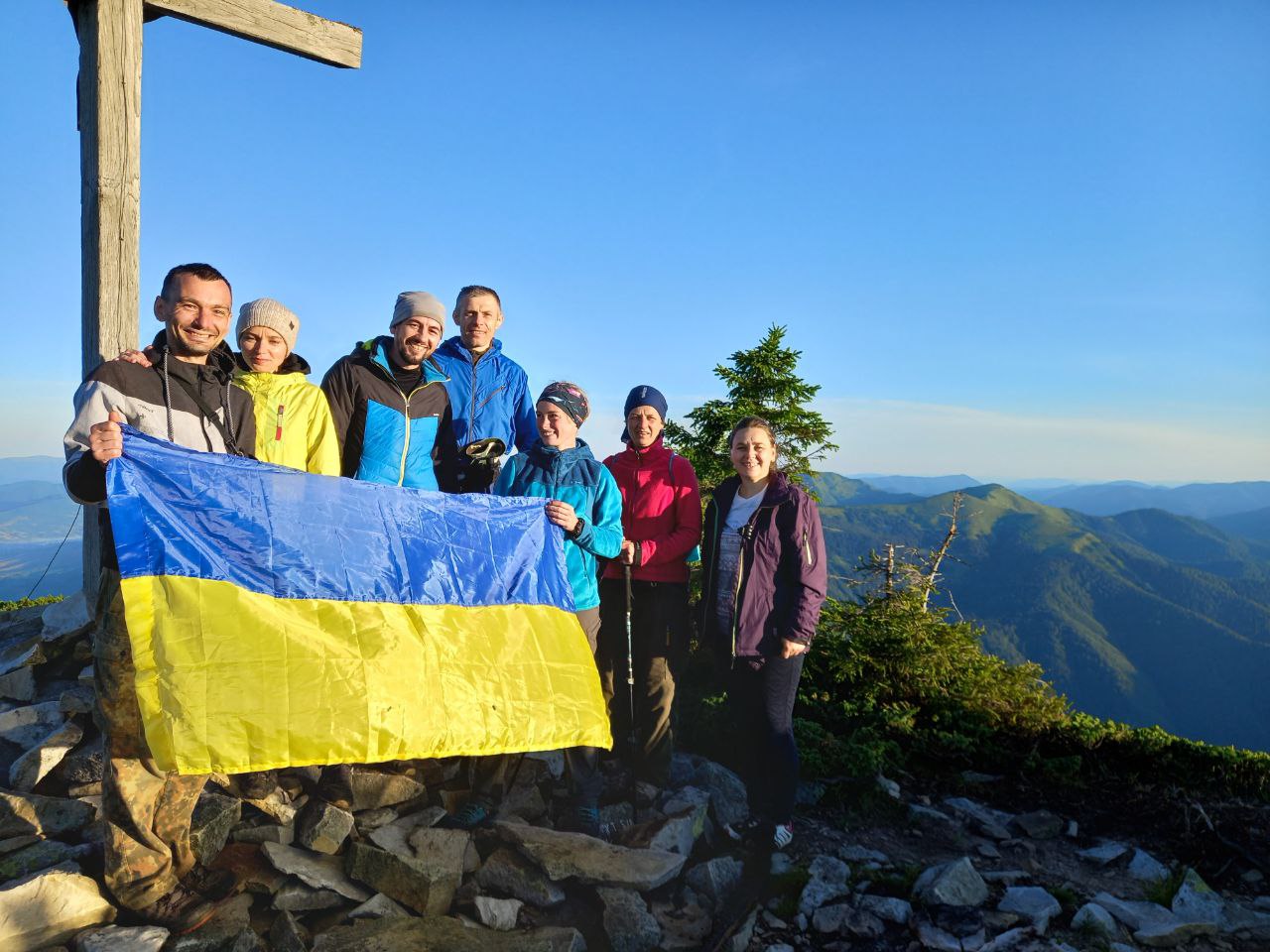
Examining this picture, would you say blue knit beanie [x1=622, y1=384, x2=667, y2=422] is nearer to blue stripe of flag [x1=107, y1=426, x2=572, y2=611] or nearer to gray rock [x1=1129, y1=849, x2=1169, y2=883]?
blue stripe of flag [x1=107, y1=426, x2=572, y2=611]

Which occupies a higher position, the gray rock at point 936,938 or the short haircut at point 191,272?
the short haircut at point 191,272

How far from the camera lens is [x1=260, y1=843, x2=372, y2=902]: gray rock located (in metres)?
4.72

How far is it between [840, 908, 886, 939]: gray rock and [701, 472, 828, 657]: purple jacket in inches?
73.0

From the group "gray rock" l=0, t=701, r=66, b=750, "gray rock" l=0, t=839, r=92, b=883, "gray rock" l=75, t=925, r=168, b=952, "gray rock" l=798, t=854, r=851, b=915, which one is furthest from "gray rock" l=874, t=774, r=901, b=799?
"gray rock" l=0, t=701, r=66, b=750

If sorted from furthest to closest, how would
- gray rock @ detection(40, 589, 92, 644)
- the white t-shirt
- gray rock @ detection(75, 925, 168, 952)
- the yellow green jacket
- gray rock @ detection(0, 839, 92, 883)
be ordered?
gray rock @ detection(40, 589, 92, 644) < the white t-shirt < the yellow green jacket < gray rock @ detection(0, 839, 92, 883) < gray rock @ detection(75, 925, 168, 952)

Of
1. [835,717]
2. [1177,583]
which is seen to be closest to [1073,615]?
[1177,583]

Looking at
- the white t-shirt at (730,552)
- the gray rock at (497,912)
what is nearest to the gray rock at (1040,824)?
the white t-shirt at (730,552)

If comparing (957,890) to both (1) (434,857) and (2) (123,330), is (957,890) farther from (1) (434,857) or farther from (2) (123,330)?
(2) (123,330)

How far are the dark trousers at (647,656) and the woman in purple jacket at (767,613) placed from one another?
41cm

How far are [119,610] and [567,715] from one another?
278cm

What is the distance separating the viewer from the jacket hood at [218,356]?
4.66 meters

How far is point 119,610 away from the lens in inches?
170

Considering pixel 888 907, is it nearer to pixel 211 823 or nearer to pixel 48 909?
pixel 211 823

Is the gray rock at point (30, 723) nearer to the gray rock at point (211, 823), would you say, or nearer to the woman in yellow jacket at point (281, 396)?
the gray rock at point (211, 823)
